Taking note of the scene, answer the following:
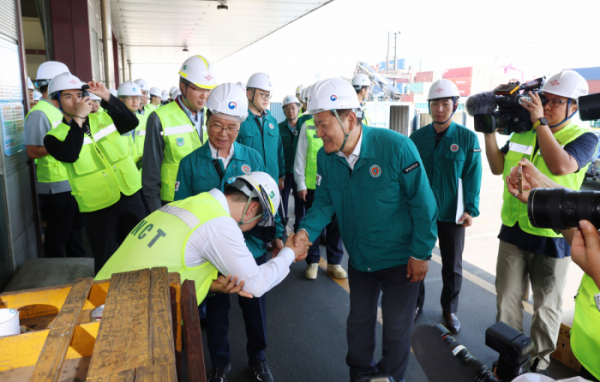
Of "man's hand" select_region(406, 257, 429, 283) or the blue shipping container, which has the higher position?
the blue shipping container

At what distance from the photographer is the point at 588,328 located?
1493 mm

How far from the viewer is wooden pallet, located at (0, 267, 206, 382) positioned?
0.95m

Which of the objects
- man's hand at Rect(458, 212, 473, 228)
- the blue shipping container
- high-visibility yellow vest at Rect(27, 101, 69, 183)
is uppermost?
the blue shipping container

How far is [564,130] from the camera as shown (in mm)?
2727

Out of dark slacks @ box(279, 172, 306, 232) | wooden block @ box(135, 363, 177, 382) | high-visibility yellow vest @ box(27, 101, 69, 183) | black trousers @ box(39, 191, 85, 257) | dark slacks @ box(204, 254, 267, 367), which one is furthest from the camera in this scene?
dark slacks @ box(279, 172, 306, 232)

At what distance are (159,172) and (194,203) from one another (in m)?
1.49

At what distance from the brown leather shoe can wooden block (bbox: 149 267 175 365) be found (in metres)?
3.03

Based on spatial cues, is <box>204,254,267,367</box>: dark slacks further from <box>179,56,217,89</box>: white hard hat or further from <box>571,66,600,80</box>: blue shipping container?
<box>571,66,600,80</box>: blue shipping container

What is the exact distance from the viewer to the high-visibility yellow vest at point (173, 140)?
10.7 ft

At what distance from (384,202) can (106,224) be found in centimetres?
276

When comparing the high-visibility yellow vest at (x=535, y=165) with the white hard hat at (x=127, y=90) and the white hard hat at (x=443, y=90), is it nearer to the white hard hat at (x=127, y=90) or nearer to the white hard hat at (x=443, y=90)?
the white hard hat at (x=443, y=90)

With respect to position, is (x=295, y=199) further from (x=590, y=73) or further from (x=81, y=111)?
(x=590, y=73)

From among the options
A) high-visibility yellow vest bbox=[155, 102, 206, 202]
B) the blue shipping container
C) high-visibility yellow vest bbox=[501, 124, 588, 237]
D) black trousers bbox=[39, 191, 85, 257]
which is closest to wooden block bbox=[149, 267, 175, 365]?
high-visibility yellow vest bbox=[155, 102, 206, 202]

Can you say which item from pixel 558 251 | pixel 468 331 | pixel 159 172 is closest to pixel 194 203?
pixel 159 172
